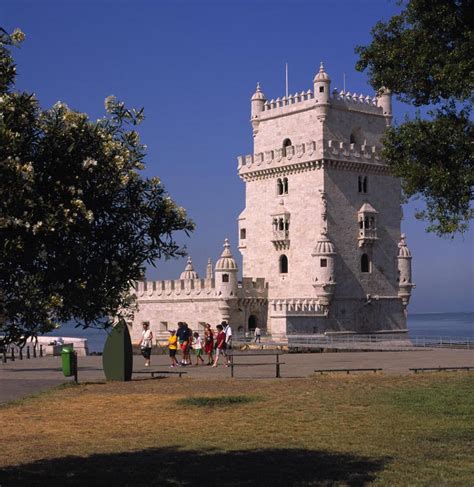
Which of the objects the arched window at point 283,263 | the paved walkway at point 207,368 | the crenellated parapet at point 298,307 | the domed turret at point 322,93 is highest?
the domed turret at point 322,93

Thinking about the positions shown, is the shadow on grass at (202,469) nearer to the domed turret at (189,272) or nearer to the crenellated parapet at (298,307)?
the crenellated parapet at (298,307)

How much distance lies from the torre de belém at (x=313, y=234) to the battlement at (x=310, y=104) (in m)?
0.08

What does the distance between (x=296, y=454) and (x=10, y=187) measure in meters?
8.02

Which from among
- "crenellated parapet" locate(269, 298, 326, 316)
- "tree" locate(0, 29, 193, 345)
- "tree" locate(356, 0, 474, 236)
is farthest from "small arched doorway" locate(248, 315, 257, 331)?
"tree" locate(0, 29, 193, 345)

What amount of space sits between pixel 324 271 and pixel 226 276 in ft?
22.8

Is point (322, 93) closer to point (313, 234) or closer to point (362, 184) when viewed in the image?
A: point (362, 184)

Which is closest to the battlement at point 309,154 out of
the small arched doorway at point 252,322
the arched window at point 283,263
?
the arched window at point 283,263

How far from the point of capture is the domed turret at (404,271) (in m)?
68.4

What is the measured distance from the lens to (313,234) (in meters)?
64.2

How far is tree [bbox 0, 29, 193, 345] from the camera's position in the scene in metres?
11.1

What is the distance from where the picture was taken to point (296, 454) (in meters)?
16.3

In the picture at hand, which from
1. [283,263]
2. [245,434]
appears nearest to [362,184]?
[283,263]

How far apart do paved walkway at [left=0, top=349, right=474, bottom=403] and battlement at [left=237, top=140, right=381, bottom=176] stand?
75.0 feet

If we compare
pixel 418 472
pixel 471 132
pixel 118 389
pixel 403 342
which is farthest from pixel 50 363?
pixel 403 342
